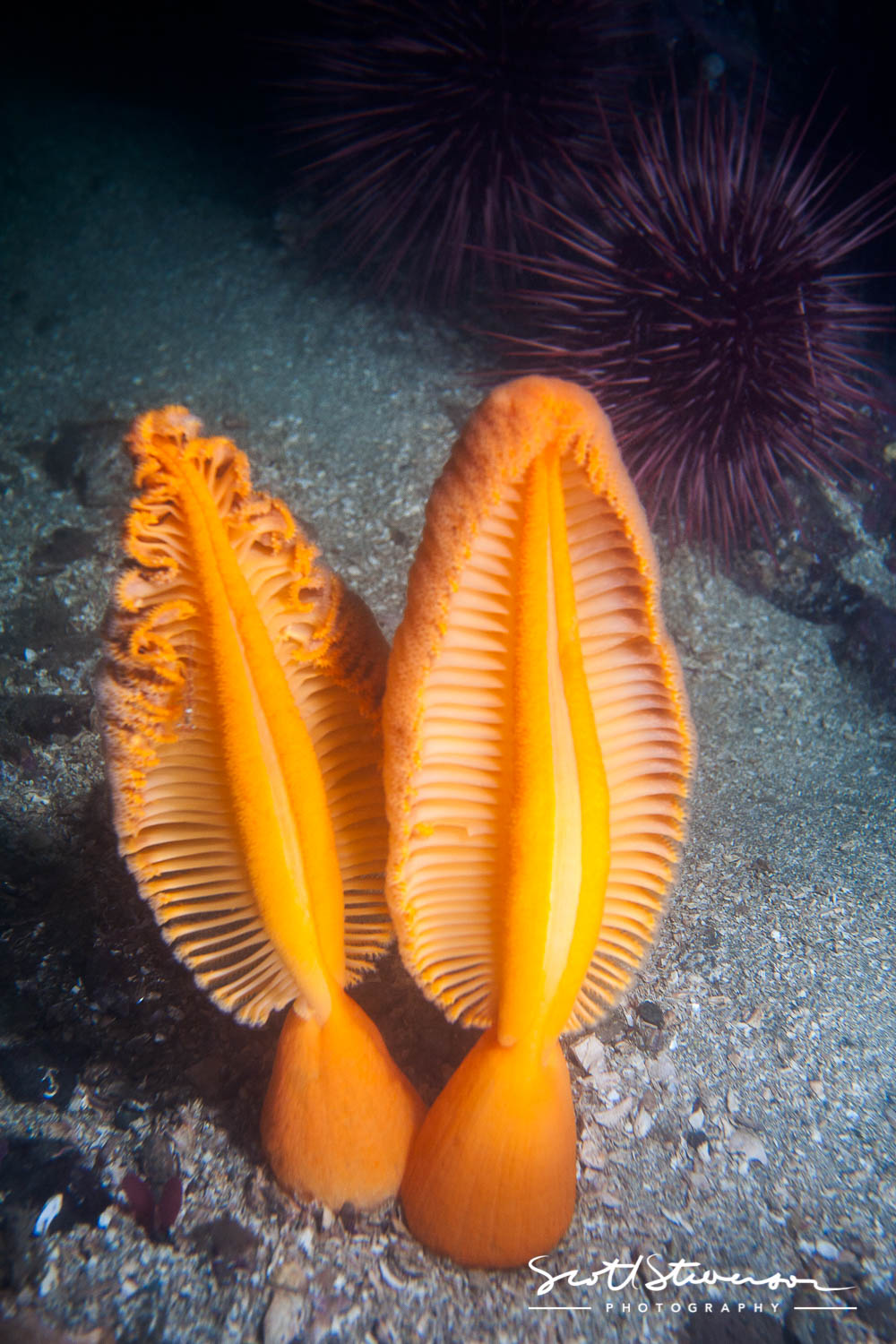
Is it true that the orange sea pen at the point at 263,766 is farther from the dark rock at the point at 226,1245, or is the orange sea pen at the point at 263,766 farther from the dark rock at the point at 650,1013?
the dark rock at the point at 650,1013

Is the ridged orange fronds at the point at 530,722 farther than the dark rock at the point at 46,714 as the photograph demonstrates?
No

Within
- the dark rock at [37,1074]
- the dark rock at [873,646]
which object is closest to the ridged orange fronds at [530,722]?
the dark rock at [37,1074]

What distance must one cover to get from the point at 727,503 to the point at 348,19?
3315 mm

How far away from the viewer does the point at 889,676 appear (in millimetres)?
3814

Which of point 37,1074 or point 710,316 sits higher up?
point 710,316

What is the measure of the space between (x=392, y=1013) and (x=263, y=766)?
1018 millimetres

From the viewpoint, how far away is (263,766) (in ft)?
5.27

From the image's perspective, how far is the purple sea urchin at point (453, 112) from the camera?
12.8 ft

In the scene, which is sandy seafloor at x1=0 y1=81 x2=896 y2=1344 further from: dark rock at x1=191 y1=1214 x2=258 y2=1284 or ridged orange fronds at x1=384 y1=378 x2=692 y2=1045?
ridged orange fronds at x1=384 y1=378 x2=692 y2=1045

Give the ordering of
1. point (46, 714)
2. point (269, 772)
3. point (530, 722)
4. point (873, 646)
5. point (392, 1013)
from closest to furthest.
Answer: point (530, 722) → point (269, 772) → point (392, 1013) → point (46, 714) → point (873, 646)

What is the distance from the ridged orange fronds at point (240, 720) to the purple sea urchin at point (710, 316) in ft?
8.64

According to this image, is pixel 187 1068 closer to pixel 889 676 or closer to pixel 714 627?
pixel 714 627

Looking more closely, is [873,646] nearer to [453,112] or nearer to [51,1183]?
[453,112]

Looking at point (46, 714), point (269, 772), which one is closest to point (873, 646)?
point (269, 772)
